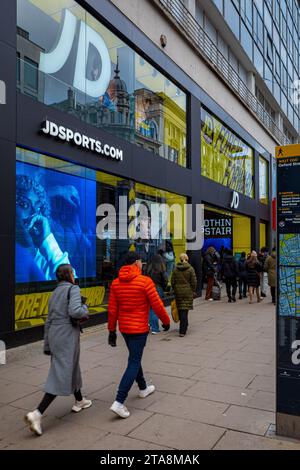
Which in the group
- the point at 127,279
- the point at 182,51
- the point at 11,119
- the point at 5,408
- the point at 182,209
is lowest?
the point at 5,408

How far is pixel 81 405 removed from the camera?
4699 millimetres

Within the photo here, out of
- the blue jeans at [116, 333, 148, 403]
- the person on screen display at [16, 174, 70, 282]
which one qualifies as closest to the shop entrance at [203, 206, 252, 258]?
the person on screen display at [16, 174, 70, 282]

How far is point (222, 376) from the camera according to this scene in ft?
19.4

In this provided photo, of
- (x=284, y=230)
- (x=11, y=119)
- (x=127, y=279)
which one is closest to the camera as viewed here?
(x=284, y=230)

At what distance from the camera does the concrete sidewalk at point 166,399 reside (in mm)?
3930

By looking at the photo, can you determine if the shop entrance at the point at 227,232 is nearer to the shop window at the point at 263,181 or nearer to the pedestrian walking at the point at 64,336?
the shop window at the point at 263,181

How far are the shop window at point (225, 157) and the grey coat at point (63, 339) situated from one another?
12.5 metres

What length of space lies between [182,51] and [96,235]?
779cm

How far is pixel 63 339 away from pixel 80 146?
564 centimetres

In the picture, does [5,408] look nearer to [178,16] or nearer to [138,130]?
[138,130]

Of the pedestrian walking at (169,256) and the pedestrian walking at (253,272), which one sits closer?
the pedestrian walking at (169,256)

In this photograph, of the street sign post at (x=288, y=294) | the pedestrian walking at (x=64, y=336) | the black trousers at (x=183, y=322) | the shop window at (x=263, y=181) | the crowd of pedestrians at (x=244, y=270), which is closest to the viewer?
the street sign post at (x=288, y=294)

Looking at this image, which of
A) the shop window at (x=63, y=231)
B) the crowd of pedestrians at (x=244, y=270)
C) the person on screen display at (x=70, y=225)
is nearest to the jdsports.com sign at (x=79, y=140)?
the shop window at (x=63, y=231)

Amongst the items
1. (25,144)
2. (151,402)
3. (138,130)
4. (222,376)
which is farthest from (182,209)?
(151,402)
